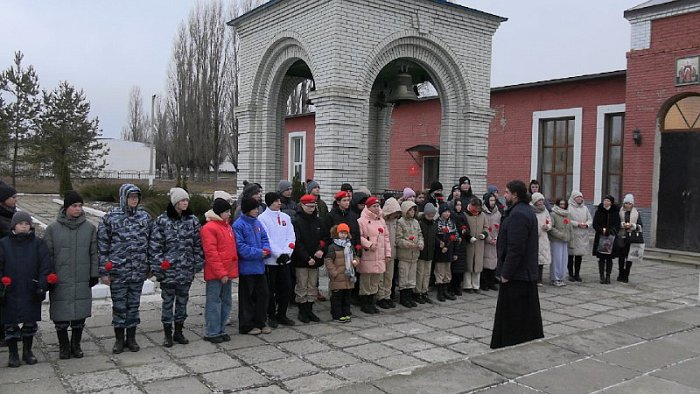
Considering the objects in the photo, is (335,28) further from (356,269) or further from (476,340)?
(476,340)

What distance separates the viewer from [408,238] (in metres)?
7.59

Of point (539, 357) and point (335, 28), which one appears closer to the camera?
point (539, 357)

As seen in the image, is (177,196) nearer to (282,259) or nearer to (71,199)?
(71,199)

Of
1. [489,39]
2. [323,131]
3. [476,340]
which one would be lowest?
[476,340]

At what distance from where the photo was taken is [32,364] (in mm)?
4980

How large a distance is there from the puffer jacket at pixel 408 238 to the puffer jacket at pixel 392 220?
0.05m

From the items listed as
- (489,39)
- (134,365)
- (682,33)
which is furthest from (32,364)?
(682,33)

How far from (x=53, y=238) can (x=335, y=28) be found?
5671 mm

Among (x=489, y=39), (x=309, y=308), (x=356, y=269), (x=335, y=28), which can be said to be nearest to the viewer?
(x=309, y=308)

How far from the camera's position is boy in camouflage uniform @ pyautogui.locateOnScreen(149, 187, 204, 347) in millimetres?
5562

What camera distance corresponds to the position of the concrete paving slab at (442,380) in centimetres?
399

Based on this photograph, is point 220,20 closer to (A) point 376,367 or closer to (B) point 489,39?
(B) point 489,39

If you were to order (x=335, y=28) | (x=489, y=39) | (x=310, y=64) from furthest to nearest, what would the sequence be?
(x=489, y=39)
(x=310, y=64)
(x=335, y=28)

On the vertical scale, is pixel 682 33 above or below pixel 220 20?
below
